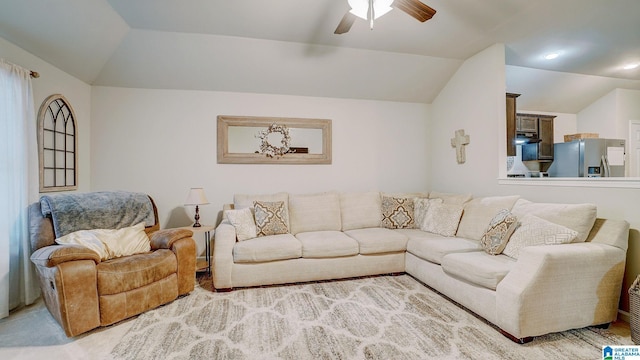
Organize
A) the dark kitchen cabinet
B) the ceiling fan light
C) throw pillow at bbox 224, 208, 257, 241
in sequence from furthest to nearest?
the dark kitchen cabinet → throw pillow at bbox 224, 208, 257, 241 → the ceiling fan light

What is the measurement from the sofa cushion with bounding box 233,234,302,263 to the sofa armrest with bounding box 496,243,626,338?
1885 millimetres

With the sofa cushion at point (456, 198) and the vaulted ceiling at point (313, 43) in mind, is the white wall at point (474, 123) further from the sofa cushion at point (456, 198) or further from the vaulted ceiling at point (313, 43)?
the sofa cushion at point (456, 198)

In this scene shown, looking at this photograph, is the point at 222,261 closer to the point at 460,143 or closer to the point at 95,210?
the point at 95,210

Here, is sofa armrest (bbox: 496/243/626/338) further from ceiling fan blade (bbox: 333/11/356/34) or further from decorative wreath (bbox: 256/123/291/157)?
decorative wreath (bbox: 256/123/291/157)

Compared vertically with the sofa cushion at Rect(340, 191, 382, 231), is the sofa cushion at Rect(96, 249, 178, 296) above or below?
below

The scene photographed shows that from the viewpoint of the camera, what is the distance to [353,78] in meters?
3.96

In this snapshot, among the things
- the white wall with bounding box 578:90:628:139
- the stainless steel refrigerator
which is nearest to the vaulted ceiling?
the white wall with bounding box 578:90:628:139

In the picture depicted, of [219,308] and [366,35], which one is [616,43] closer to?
[366,35]

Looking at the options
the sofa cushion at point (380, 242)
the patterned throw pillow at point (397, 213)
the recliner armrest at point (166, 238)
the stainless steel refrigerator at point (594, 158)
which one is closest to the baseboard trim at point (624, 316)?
the sofa cushion at point (380, 242)

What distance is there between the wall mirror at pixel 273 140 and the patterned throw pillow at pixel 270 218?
2.74 ft

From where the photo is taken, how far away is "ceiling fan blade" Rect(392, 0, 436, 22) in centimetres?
197

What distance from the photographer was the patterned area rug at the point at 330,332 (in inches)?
71.9

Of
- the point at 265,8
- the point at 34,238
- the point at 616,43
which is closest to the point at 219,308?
the point at 34,238

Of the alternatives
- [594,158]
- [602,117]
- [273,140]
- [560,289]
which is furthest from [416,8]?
[602,117]
